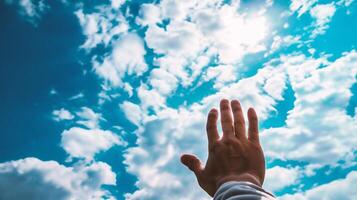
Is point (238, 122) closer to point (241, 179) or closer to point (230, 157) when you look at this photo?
point (230, 157)

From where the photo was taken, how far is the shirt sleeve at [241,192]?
7.30 ft

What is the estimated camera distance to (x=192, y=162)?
10.2ft

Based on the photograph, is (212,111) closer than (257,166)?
No

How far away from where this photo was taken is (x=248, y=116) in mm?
3348

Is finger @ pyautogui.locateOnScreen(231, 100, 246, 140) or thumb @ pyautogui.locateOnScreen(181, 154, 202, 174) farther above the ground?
finger @ pyautogui.locateOnScreen(231, 100, 246, 140)

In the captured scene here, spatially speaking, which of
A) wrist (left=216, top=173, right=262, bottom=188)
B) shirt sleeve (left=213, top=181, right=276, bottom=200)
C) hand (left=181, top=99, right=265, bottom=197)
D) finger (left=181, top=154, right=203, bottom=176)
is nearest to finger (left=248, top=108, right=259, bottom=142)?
hand (left=181, top=99, right=265, bottom=197)

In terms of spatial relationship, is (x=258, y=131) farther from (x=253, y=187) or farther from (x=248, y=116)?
(x=253, y=187)

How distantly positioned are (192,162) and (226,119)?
22.7 inches

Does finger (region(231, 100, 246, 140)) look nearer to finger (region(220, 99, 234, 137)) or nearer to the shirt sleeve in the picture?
finger (region(220, 99, 234, 137))

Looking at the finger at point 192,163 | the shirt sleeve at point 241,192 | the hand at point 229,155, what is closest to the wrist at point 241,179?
the hand at point 229,155

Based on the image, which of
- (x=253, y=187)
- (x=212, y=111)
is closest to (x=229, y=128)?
(x=212, y=111)

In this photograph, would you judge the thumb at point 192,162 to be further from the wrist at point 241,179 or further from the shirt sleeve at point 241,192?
the shirt sleeve at point 241,192

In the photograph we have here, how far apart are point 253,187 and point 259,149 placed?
2.25ft

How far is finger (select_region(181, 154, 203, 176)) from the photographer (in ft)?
9.96
